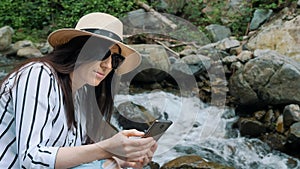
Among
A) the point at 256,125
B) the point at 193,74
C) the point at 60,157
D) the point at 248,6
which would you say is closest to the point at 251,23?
the point at 248,6

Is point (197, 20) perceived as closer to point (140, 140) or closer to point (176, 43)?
point (176, 43)

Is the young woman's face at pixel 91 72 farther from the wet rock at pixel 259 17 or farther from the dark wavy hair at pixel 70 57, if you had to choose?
the wet rock at pixel 259 17

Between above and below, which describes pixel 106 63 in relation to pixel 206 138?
above

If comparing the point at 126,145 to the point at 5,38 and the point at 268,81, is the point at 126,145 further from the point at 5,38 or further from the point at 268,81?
the point at 5,38

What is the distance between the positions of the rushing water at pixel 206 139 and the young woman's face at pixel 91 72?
6.22 feet

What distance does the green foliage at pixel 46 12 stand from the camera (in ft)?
24.6

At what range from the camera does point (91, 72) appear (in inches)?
52.9

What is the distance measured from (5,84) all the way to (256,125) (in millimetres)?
3128

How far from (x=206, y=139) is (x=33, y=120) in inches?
126

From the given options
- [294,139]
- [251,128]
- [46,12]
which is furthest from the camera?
[46,12]

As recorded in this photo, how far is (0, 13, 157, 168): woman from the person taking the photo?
45.2 inches

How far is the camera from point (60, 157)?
1.16 m

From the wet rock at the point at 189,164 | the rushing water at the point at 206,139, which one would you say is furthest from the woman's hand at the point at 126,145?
the rushing water at the point at 206,139

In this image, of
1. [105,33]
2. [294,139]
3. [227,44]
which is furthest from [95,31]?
[227,44]
